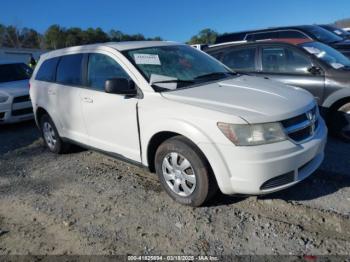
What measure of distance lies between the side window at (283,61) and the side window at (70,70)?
10.3 ft

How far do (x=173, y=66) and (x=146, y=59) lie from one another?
1.12 ft

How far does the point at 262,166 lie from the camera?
329 cm

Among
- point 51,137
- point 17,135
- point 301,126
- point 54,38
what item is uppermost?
point 54,38

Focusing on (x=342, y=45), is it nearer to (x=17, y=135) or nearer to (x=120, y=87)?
(x=120, y=87)

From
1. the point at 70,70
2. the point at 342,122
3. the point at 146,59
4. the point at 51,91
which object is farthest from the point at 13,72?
the point at 342,122

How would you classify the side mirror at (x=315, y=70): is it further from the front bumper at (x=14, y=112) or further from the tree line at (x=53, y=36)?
the tree line at (x=53, y=36)

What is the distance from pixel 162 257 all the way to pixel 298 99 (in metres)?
2.11

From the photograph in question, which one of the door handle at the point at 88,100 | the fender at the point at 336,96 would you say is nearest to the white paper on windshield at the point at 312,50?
the fender at the point at 336,96

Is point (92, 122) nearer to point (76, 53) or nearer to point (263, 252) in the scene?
point (76, 53)

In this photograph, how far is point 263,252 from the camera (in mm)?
3084

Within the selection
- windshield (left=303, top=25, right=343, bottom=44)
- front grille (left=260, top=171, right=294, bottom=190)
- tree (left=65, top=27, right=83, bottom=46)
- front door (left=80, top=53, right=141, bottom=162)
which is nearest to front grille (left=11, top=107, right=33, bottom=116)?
front door (left=80, top=53, right=141, bottom=162)

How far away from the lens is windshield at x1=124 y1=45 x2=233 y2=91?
4190mm

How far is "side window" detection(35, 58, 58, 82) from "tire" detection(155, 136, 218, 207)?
2.75 m

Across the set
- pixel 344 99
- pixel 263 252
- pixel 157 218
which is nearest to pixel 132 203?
pixel 157 218
